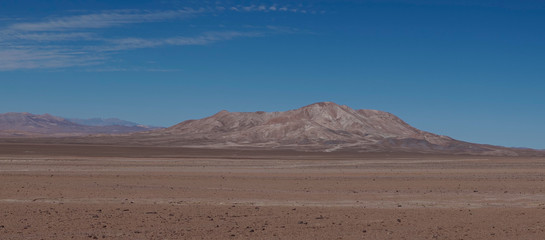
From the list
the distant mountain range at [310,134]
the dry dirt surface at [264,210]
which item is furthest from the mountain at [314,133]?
the dry dirt surface at [264,210]

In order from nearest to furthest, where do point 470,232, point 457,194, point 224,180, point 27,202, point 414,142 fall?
point 470,232 → point 27,202 → point 457,194 → point 224,180 → point 414,142

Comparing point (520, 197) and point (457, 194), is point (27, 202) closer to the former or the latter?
point (457, 194)

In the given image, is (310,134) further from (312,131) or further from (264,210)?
(264,210)

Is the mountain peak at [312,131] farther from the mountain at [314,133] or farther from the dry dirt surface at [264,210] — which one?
the dry dirt surface at [264,210]

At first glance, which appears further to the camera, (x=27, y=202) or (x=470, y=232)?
(x=27, y=202)

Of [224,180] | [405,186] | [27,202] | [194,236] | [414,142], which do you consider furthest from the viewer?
[414,142]

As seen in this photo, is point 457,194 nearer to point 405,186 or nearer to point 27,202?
point 405,186

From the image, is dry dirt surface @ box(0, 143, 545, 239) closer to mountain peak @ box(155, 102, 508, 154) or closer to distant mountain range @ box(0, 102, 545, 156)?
distant mountain range @ box(0, 102, 545, 156)

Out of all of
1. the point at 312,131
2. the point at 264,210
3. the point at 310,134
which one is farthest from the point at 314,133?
the point at 264,210

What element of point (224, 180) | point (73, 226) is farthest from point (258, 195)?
point (73, 226)
